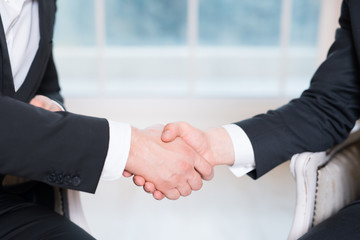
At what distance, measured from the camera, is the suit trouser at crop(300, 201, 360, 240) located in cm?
106

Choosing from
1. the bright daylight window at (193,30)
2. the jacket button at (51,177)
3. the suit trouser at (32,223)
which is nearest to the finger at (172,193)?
the suit trouser at (32,223)

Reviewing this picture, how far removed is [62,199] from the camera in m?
1.30

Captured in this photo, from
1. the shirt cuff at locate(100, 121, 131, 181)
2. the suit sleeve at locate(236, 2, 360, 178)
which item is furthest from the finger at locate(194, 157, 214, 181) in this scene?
Result: the shirt cuff at locate(100, 121, 131, 181)

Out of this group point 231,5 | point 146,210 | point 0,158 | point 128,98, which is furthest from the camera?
point 231,5

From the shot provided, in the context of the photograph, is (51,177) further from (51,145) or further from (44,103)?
(44,103)

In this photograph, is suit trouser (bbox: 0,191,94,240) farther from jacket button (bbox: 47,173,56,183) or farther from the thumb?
the thumb

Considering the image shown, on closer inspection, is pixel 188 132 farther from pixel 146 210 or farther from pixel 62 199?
pixel 146 210

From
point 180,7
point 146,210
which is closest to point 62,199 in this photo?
point 146,210

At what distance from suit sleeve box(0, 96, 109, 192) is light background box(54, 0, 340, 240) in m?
1.15

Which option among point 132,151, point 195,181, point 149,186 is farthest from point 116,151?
point 195,181

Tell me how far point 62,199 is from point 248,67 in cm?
670

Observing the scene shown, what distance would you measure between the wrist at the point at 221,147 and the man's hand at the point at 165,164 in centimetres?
5

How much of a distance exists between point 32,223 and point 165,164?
→ 358 mm

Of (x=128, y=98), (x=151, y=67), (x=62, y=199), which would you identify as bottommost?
(x=151, y=67)
